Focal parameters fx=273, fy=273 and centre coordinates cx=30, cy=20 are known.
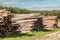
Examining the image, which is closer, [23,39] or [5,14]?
[23,39]

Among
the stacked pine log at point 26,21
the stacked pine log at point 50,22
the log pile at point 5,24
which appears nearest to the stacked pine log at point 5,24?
the log pile at point 5,24

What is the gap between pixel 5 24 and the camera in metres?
27.2

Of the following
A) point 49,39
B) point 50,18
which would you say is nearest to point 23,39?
point 49,39

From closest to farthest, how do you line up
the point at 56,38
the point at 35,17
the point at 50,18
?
the point at 56,38 < the point at 35,17 < the point at 50,18

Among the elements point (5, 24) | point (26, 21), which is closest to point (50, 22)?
→ point (26, 21)

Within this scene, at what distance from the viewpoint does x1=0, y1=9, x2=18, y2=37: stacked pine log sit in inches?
1048

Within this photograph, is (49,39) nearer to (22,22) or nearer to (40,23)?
(22,22)

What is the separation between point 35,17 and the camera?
117 feet

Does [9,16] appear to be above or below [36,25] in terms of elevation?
above

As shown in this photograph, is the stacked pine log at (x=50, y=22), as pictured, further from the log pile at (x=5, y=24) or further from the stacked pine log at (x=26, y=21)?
the log pile at (x=5, y=24)

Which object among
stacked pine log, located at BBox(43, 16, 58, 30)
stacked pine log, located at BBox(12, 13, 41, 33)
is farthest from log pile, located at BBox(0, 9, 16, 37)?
stacked pine log, located at BBox(43, 16, 58, 30)

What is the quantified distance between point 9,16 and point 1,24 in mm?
1937

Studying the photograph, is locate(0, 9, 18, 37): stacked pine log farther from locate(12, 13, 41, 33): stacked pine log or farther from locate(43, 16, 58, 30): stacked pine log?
locate(43, 16, 58, 30): stacked pine log

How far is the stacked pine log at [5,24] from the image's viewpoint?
26609 millimetres
